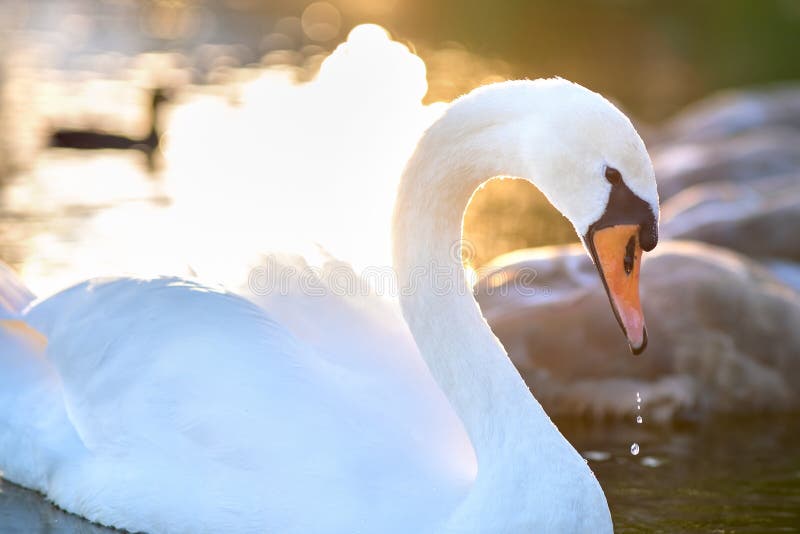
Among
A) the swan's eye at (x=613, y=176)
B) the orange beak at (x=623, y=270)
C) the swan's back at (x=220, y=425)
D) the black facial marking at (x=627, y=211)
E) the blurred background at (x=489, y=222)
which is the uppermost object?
the blurred background at (x=489, y=222)

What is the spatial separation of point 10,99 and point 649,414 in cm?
1309

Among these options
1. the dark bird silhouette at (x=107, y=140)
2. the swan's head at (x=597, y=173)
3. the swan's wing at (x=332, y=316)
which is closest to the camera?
the swan's head at (x=597, y=173)

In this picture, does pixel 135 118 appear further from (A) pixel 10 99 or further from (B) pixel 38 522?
(B) pixel 38 522

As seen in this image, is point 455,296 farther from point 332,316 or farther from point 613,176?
point 332,316

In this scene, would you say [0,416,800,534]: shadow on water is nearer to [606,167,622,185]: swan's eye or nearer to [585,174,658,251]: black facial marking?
[585,174,658,251]: black facial marking

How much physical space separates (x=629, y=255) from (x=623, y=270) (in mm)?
65

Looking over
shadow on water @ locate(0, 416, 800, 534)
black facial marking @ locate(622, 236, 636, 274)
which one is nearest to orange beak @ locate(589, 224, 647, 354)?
black facial marking @ locate(622, 236, 636, 274)

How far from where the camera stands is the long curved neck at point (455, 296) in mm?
5227

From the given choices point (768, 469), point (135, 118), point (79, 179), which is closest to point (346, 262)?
point (768, 469)

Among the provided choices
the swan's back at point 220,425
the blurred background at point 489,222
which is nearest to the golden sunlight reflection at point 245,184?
Answer: the blurred background at point 489,222

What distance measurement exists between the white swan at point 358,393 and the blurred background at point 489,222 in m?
0.35

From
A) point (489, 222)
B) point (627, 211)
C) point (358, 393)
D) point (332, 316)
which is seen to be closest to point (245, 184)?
point (489, 222)

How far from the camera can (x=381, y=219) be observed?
7492mm

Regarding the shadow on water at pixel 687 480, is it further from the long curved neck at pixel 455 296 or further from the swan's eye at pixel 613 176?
the swan's eye at pixel 613 176
